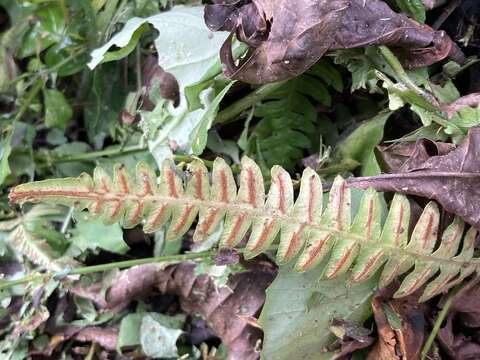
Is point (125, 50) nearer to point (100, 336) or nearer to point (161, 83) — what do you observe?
point (161, 83)

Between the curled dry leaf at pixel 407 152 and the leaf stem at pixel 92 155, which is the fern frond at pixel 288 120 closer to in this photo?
the curled dry leaf at pixel 407 152

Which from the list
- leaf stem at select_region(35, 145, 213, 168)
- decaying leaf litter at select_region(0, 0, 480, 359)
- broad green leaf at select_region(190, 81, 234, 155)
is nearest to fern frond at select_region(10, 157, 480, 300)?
decaying leaf litter at select_region(0, 0, 480, 359)

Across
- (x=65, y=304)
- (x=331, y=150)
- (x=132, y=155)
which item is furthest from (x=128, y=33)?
(x=65, y=304)

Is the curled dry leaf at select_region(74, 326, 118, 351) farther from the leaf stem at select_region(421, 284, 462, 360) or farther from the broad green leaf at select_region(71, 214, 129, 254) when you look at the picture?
the leaf stem at select_region(421, 284, 462, 360)

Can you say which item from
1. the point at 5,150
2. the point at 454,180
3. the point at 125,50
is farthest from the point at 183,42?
the point at 454,180

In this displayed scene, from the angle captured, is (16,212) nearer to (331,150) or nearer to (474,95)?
(331,150)

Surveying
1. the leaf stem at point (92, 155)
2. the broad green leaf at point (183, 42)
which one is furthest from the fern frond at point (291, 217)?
the leaf stem at point (92, 155)
